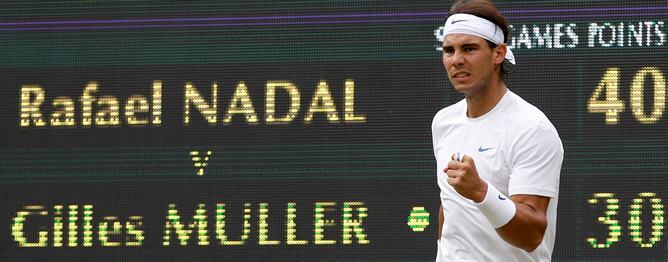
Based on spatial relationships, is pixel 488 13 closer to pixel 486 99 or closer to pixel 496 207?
pixel 486 99

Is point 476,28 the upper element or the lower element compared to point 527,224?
upper

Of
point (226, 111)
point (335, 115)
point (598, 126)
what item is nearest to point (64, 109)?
point (226, 111)

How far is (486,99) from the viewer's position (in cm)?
302

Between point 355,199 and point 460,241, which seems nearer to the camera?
point 460,241

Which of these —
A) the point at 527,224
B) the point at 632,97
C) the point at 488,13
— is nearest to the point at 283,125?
the point at 632,97

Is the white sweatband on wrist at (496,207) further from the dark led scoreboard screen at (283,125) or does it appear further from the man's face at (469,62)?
the dark led scoreboard screen at (283,125)

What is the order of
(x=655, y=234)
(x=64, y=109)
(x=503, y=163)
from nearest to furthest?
(x=503, y=163), (x=655, y=234), (x=64, y=109)

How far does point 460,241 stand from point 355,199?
7.12 ft

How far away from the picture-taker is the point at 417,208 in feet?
16.9

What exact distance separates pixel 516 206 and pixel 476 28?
1.43 feet

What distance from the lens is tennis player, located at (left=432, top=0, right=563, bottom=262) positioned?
2.81 meters

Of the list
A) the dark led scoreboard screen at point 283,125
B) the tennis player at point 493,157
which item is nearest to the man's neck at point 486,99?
the tennis player at point 493,157

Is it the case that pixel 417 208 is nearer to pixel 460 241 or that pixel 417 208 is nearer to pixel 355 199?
pixel 355 199

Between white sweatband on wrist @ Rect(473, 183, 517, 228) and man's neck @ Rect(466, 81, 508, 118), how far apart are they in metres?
0.30
